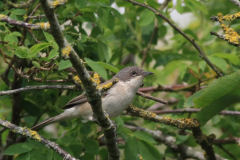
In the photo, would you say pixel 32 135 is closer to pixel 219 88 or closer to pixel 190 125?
pixel 190 125

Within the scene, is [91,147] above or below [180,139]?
above

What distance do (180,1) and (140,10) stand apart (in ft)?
2.90

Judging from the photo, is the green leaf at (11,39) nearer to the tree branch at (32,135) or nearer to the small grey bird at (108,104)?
the tree branch at (32,135)

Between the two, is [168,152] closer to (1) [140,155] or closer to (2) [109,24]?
(1) [140,155]

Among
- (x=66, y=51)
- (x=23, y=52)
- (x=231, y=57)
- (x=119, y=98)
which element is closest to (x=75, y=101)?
(x=119, y=98)

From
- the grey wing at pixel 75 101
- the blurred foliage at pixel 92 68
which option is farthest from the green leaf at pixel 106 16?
the grey wing at pixel 75 101

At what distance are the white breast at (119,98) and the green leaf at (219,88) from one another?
1141mm

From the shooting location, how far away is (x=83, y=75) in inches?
86.0

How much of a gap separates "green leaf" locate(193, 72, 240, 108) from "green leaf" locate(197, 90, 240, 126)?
8 cm

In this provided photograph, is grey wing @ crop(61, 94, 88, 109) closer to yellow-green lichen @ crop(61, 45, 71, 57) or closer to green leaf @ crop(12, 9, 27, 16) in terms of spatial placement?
green leaf @ crop(12, 9, 27, 16)

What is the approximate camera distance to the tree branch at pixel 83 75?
182 cm

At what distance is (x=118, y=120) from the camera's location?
162 inches

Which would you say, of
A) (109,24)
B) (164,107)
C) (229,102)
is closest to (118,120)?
(109,24)

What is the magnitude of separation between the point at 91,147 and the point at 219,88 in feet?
6.19
